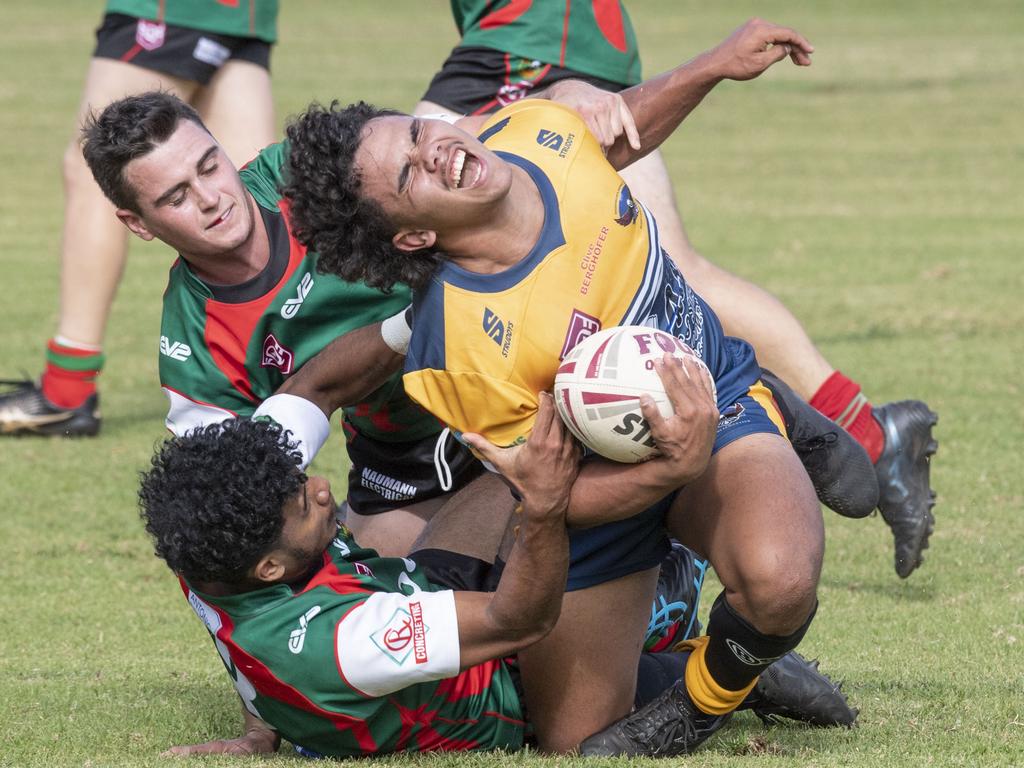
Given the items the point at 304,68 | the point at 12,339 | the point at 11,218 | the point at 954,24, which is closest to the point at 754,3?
the point at 954,24

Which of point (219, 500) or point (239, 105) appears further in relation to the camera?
point (239, 105)

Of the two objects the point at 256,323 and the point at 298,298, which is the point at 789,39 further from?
the point at 256,323

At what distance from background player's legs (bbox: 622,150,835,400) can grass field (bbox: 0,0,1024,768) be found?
71 cm

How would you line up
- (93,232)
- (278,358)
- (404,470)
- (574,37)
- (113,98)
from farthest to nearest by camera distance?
1. (93,232)
2. (113,98)
3. (574,37)
4. (404,470)
5. (278,358)

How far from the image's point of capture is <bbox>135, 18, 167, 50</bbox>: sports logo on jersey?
7.88m

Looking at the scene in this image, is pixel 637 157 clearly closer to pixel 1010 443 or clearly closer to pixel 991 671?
pixel 991 671

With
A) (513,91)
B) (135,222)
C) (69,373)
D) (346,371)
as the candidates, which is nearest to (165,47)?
(69,373)

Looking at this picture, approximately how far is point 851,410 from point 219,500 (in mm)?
2787

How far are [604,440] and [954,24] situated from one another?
2678 centimetres

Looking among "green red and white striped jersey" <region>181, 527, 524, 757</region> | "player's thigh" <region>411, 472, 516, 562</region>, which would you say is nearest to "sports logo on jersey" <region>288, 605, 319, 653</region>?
"green red and white striped jersey" <region>181, 527, 524, 757</region>

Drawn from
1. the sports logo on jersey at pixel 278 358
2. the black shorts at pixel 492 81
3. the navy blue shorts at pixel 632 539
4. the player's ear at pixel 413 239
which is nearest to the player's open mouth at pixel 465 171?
the player's ear at pixel 413 239

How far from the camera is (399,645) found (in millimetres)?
4031

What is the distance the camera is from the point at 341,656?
4.06 meters

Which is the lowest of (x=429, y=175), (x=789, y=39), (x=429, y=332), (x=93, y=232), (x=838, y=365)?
(x=838, y=365)
